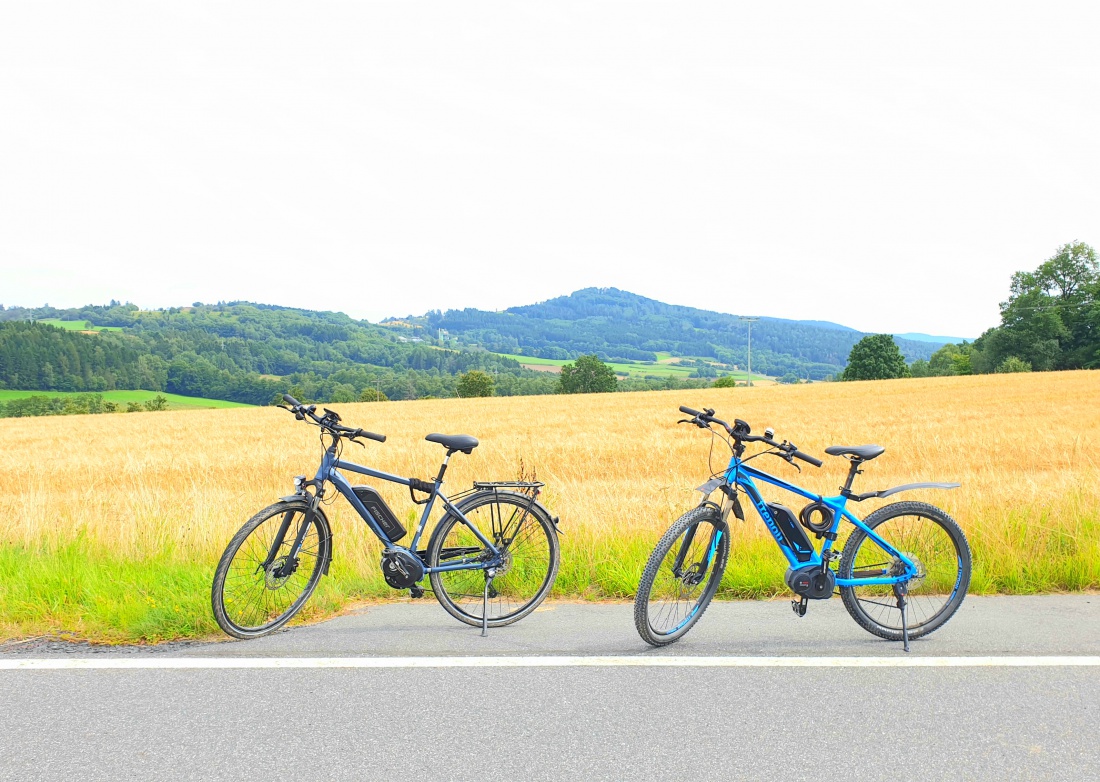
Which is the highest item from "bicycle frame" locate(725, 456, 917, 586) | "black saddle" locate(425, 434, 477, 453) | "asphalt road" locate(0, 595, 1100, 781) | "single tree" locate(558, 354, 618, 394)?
"single tree" locate(558, 354, 618, 394)

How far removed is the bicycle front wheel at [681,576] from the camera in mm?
4590

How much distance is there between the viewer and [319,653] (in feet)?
14.9

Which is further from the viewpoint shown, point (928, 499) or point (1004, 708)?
point (928, 499)

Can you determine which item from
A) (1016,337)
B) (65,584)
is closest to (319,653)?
(65,584)

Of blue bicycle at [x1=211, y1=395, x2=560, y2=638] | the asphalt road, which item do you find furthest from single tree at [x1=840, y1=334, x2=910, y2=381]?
the asphalt road

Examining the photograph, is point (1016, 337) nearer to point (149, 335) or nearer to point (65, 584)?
point (65, 584)

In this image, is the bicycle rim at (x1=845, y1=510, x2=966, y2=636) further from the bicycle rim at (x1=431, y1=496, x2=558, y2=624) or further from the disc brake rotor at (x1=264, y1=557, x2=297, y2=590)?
the disc brake rotor at (x1=264, y1=557, x2=297, y2=590)

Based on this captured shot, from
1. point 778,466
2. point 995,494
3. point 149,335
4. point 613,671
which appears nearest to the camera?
point 613,671

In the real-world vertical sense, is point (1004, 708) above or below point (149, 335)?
below

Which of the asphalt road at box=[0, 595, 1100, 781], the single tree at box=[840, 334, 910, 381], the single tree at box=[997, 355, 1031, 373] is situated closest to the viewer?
the asphalt road at box=[0, 595, 1100, 781]

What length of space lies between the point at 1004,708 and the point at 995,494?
5.10m

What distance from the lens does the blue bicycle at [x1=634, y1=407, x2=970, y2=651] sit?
4.78 m

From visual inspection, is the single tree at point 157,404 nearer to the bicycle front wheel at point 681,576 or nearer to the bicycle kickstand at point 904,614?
the bicycle front wheel at point 681,576

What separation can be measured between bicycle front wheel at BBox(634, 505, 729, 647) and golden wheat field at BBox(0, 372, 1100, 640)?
102 centimetres
